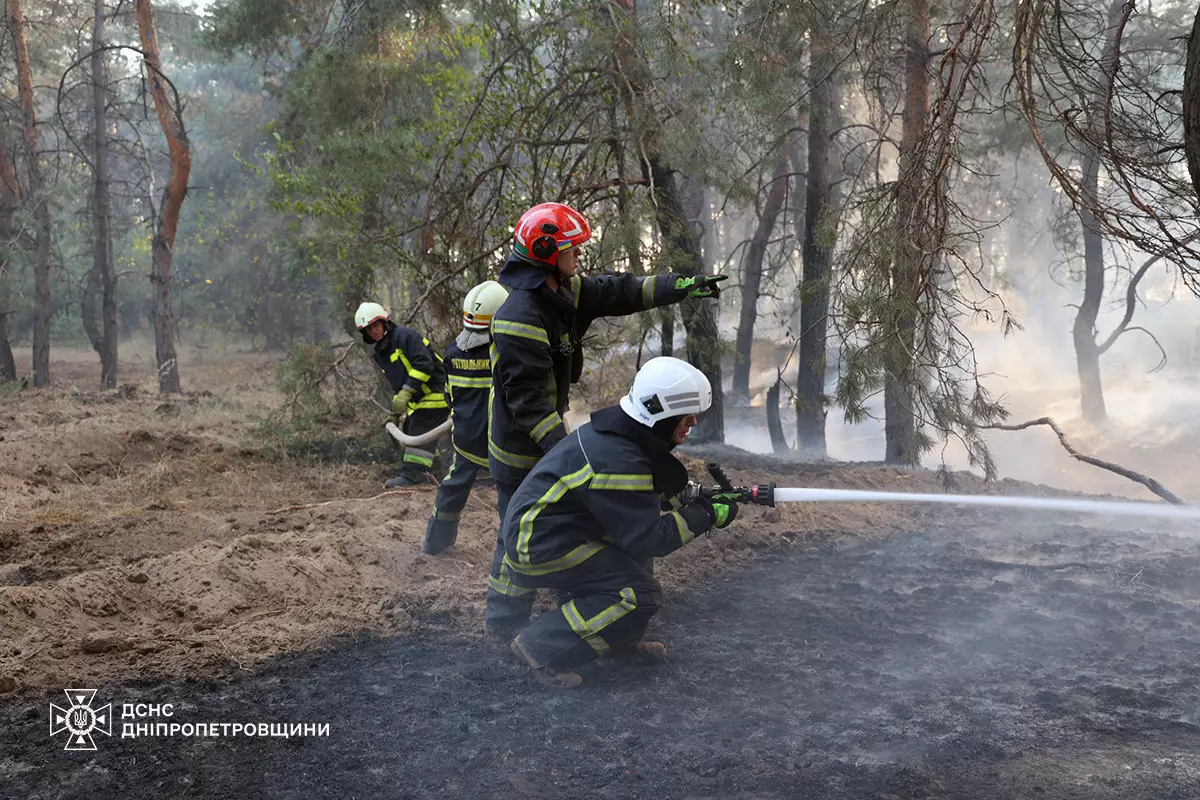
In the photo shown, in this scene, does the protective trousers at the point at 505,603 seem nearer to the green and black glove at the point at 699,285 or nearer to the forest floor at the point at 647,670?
the forest floor at the point at 647,670

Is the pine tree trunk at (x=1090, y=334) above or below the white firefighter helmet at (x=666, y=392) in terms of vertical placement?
above

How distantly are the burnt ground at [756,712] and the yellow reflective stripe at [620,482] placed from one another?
3.22 ft

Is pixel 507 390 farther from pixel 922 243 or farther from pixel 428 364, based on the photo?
pixel 428 364

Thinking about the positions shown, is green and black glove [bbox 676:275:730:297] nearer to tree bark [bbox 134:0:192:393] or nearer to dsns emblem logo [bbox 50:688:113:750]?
dsns emblem logo [bbox 50:688:113:750]

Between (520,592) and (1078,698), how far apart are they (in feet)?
8.71

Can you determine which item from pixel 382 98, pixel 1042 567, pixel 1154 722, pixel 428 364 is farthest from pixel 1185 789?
pixel 382 98

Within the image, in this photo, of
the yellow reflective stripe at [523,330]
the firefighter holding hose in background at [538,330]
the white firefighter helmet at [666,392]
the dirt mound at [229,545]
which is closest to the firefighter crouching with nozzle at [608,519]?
the white firefighter helmet at [666,392]

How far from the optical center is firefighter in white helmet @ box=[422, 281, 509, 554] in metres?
6.18

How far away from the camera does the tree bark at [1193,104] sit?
395cm

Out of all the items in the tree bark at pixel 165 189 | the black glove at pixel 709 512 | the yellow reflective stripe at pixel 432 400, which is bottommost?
the black glove at pixel 709 512

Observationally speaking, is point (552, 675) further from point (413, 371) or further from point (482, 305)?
point (413, 371)

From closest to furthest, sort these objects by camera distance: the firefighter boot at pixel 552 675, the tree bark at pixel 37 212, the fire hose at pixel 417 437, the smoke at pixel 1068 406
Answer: the firefighter boot at pixel 552 675, the fire hose at pixel 417 437, the tree bark at pixel 37 212, the smoke at pixel 1068 406

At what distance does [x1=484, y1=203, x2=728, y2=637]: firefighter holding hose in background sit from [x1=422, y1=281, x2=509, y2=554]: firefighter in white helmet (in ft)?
3.11

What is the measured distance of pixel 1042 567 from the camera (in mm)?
6250
